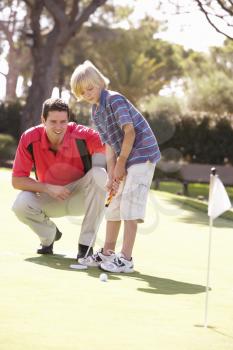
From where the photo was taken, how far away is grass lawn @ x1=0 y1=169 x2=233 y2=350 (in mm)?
4078

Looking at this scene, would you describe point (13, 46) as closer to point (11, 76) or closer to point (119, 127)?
point (11, 76)

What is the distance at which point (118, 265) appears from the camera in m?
6.62

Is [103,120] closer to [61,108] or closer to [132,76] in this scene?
[61,108]

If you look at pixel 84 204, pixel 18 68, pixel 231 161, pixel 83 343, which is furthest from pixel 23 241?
pixel 18 68

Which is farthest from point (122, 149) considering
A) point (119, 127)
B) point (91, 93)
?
point (91, 93)

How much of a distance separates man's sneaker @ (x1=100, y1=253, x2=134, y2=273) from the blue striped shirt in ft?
2.32

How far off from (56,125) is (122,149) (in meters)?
0.71

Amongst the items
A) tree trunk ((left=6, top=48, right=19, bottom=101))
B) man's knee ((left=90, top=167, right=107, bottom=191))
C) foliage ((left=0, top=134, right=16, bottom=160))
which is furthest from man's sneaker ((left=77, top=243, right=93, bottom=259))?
tree trunk ((left=6, top=48, right=19, bottom=101))

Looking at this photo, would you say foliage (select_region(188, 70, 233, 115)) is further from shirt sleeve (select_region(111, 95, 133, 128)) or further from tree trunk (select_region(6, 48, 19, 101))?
shirt sleeve (select_region(111, 95, 133, 128))

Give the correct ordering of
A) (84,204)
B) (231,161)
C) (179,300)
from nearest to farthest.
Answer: (179,300)
(84,204)
(231,161)

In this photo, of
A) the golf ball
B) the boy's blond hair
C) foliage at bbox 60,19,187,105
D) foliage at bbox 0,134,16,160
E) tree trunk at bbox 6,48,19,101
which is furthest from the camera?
tree trunk at bbox 6,48,19,101

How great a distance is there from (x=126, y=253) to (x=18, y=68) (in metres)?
59.4

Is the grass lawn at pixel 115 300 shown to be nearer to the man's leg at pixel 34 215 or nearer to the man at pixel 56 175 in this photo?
the man's leg at pixel 34 215

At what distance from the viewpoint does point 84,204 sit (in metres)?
7.52
